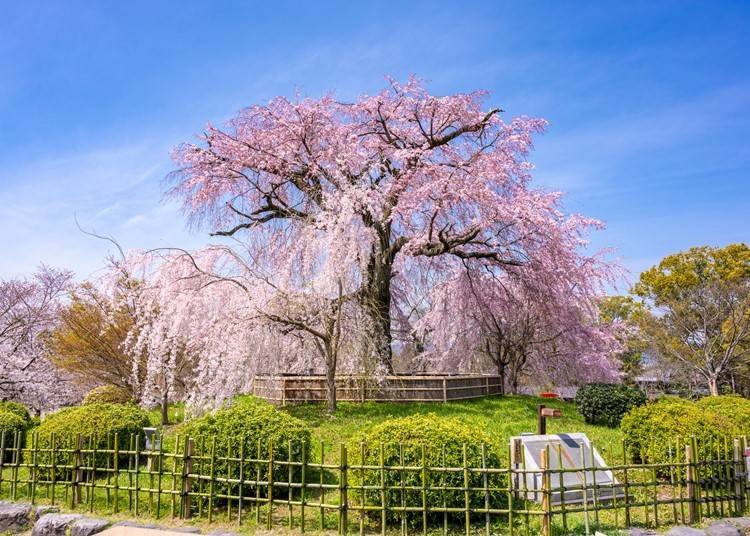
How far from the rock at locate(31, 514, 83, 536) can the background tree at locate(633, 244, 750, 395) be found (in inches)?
1120

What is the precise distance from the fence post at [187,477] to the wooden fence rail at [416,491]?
0.04 feet

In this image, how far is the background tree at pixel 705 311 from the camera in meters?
28.0

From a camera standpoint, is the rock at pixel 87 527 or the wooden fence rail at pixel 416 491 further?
the rock at pixel 87 527

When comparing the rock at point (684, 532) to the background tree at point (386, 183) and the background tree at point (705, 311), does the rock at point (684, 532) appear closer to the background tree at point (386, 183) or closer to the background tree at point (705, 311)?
the background tree at point (386, 183)

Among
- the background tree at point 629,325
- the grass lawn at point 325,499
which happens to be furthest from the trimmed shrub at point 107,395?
the background tree at point 629,325

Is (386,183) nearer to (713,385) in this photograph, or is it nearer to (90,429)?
(90,429)

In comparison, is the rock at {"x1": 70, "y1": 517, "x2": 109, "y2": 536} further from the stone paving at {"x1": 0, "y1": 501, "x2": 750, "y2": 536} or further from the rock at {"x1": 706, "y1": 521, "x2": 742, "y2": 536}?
the rock at {"x1": 706, "y1": 521, "x2": 742, "y2": 536}

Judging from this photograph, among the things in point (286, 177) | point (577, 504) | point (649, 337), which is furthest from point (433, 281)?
point (649, 337)

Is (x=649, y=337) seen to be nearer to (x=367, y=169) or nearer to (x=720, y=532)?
(x=367, y=169)

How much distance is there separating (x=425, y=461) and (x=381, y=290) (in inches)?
428

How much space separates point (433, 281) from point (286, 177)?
633 cm

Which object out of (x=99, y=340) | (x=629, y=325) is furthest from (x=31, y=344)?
(x=629, y=325)

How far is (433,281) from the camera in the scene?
19891mm

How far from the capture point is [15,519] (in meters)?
7.89
